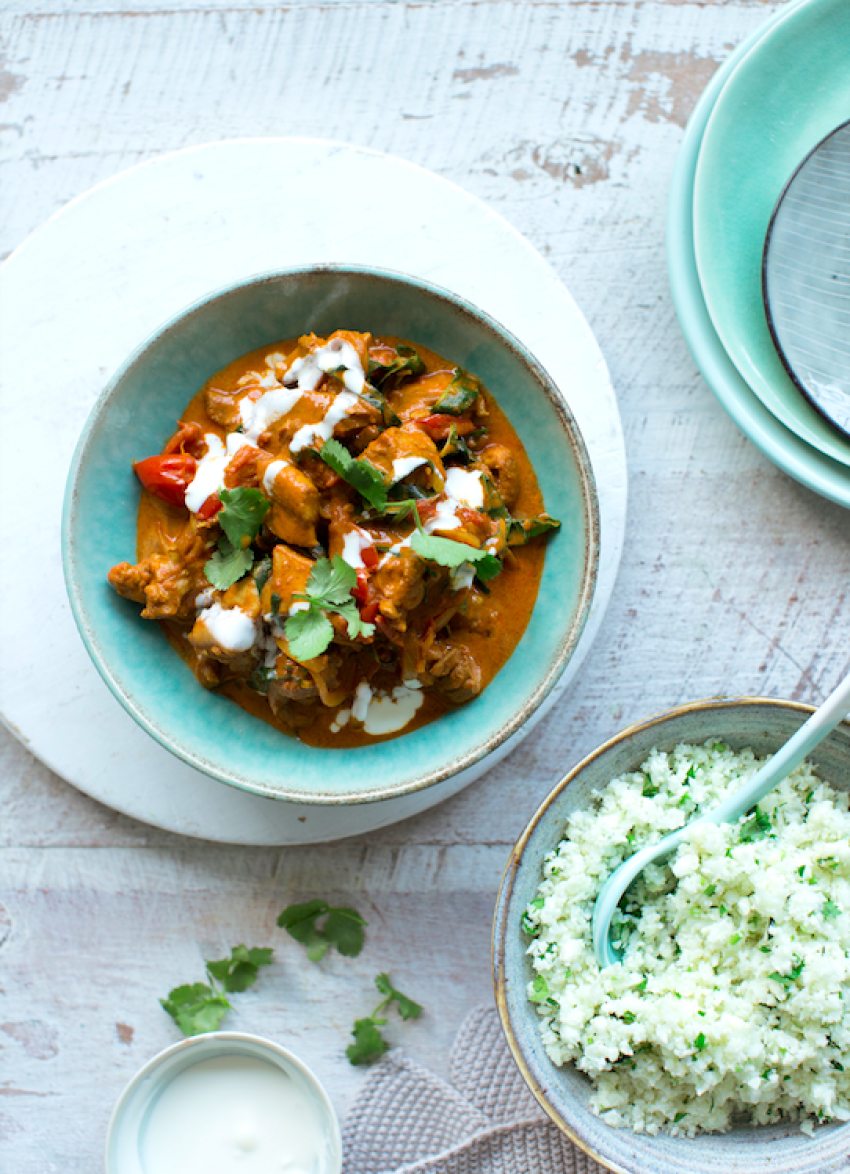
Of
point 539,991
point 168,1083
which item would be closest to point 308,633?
point 539,991

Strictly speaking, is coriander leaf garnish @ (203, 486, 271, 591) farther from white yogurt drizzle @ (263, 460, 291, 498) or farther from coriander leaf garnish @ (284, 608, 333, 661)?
coriander leaf garnish @ (284, 608, 333, 661)

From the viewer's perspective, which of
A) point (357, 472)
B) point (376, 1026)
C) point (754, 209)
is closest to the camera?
point (357, 472)

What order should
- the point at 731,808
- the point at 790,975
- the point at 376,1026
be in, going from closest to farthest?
1. the point at 790,975
2. the point at 731,808
3. the point at 376,1026

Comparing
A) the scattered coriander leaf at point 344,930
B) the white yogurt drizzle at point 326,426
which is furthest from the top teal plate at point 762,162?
the scattered coriander leaf at point 344,930

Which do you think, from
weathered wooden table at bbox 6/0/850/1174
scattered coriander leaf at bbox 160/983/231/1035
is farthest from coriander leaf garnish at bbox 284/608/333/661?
scattered coriander leaf at bbox 160/983/231/1035

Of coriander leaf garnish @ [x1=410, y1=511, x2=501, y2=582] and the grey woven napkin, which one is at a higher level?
coriander leaf garnish @ [x1=410, y1=511, x2=501, y2=582]

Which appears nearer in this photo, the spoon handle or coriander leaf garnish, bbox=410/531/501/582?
coriander leaf garnish, bbox=410/531/501/582

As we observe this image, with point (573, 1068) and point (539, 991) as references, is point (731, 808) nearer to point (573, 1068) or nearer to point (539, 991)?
point (539, 991)
